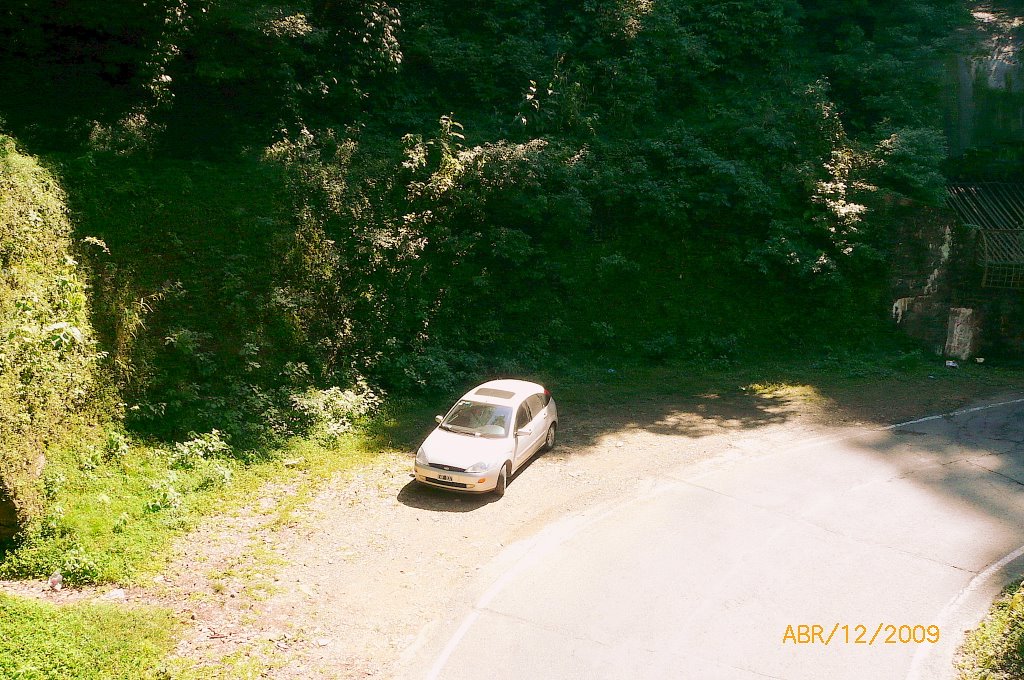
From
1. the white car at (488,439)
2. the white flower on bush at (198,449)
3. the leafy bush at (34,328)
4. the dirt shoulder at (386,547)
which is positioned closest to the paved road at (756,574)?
the dirt shoulder at (386,547)

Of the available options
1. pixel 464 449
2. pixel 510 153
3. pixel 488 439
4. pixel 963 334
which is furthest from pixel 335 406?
pixel 963 334

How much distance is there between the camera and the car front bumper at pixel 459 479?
12.3 meters

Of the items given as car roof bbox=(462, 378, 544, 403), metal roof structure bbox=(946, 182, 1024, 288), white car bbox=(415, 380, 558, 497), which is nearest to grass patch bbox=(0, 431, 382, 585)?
white car bbox=(415, 380, 558, 497)

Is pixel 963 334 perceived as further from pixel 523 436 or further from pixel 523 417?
pixel 523 436

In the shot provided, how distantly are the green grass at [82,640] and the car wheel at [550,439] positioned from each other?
8.18m

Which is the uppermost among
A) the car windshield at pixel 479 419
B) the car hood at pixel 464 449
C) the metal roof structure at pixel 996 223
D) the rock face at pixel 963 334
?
the metal roof structure at pixel 996 223

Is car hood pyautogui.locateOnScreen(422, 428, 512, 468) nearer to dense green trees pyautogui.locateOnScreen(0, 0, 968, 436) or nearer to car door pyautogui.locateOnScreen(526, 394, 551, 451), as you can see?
car door pyautogui.locateOnScreen(526, 394, 551, 451)

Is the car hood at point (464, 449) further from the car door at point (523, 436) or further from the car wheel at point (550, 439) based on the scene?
the car wheel at point (550, 439)

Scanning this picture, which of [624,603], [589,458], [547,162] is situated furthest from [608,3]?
[624,603]

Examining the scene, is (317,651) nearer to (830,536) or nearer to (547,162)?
(830,536)

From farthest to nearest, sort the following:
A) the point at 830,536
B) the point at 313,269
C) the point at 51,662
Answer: the point at 313,269 < the point at 830,536 < the point at 51,662

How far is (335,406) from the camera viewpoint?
1558 cm

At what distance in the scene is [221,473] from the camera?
12461 millimetres

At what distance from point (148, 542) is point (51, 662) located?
2.72m
